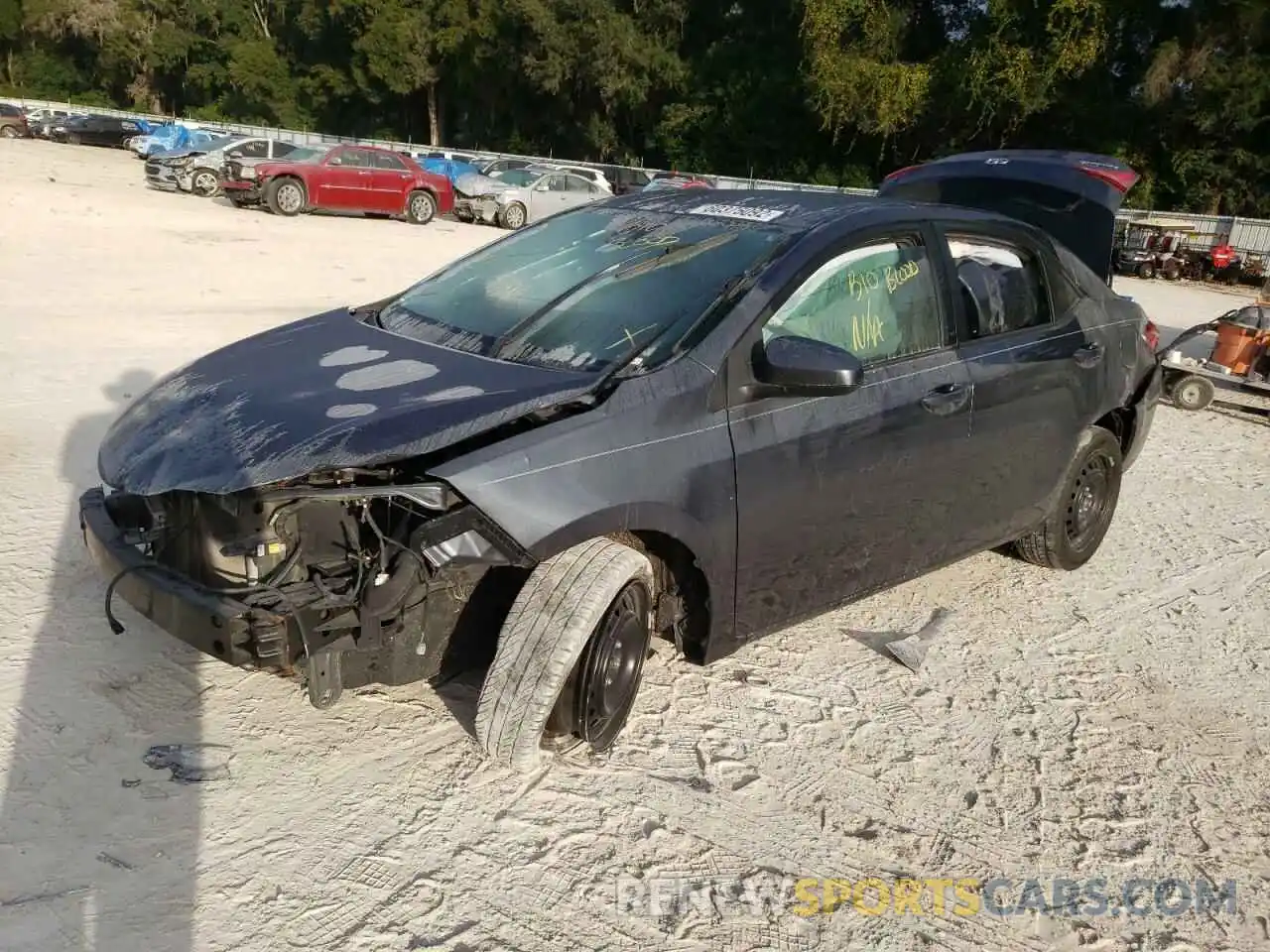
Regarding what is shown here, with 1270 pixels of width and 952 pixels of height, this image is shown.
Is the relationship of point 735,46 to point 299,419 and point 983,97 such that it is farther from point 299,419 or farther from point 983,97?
point 299,419

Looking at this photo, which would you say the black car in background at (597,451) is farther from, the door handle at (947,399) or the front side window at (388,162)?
the front side window at (388,162)

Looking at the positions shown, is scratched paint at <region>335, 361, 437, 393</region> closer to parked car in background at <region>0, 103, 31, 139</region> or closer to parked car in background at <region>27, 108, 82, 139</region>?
parked car in background at <region>27, 108, 82, 139</region>

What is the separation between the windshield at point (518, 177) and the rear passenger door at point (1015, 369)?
2057cm

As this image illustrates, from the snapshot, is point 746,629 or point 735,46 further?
point 735,46

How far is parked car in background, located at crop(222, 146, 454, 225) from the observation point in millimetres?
20391

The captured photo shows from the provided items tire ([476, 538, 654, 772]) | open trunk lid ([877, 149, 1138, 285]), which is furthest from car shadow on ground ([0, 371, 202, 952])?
open trunk lid ([877, 149, 1138, 285])

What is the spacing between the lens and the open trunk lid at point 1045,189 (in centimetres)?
605

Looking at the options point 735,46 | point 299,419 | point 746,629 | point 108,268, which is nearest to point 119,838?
point 299,419

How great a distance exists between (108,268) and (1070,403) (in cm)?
1084

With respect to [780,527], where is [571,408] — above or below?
above

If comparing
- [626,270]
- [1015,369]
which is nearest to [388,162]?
[626,270]

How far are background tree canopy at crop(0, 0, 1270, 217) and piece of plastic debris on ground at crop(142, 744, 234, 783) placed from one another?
3580cm

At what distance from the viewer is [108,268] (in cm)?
1162

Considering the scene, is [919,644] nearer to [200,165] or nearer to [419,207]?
[419,207]
